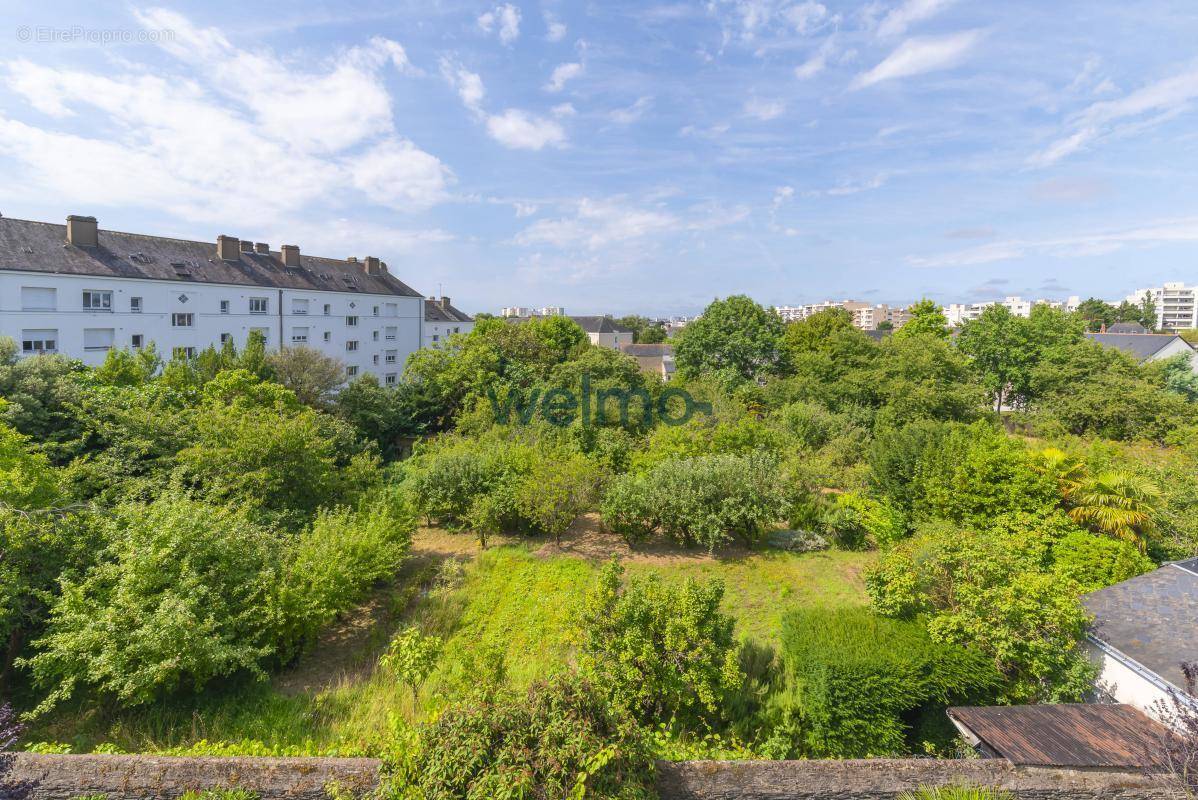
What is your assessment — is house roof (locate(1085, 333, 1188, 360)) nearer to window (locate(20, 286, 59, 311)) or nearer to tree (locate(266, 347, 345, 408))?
tree (locate(266, 347, 345, 408))

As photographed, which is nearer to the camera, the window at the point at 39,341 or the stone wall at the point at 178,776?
the stone wall at the point at 178,776

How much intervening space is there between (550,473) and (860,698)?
29.7 ft

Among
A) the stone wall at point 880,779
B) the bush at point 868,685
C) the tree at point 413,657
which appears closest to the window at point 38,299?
the tree at point 413,657

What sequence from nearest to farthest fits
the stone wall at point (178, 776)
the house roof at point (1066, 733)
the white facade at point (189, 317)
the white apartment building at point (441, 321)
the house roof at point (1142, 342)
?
the stone wall at point (178, 776) → the house roof at point (1066, 733) → the white facade at point (189, 317) → the house roof at point (1142, 342) → the white apartment building at point (441, 321)

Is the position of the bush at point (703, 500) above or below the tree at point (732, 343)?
below

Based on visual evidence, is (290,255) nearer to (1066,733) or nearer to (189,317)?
(189,317)

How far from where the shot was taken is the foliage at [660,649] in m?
7.14

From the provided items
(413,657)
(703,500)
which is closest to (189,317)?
(703,500)

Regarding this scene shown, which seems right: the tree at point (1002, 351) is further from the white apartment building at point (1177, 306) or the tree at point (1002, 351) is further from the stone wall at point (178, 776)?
the white apartment building at point (1177, 306)

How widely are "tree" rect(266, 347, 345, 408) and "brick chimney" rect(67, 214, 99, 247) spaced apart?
1037cm

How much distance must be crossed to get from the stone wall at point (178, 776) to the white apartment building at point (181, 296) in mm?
18578

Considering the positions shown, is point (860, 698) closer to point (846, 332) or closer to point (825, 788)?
point (825, 788)

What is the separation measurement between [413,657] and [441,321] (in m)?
42.1

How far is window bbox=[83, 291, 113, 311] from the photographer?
946 inches
